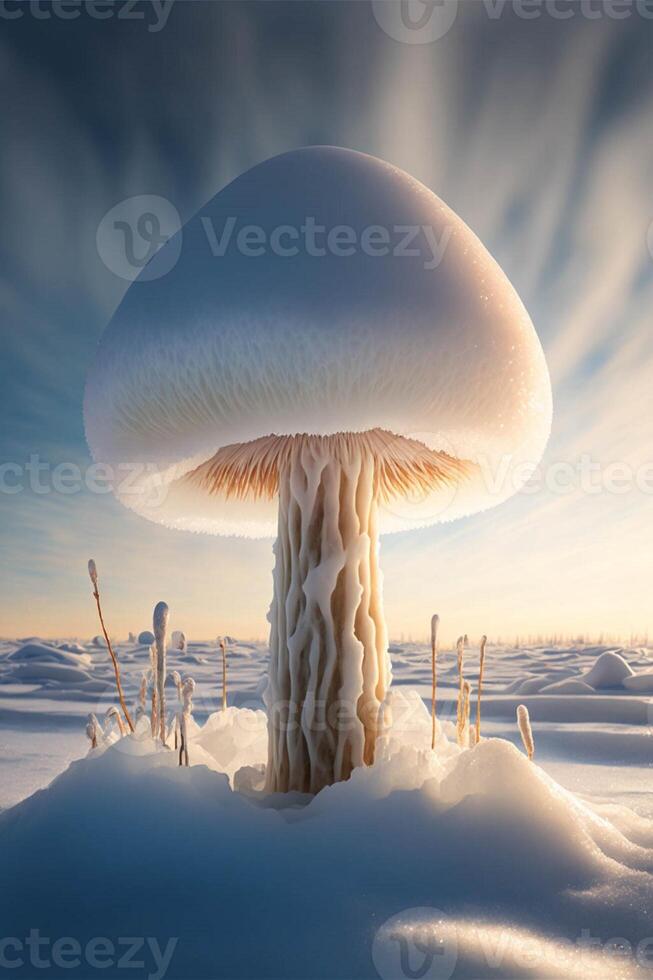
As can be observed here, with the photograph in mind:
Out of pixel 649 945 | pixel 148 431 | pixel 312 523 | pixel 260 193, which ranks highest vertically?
pixel 260 193

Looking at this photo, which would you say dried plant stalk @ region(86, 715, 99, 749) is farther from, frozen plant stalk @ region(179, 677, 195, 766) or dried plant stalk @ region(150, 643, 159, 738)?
frozen plant stalk @ region(179, 677, 195, 766)

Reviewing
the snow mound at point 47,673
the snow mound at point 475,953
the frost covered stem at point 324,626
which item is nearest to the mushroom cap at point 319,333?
the frost covered stem at point 324,626

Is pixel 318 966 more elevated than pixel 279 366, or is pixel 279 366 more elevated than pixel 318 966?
pixel 279 366

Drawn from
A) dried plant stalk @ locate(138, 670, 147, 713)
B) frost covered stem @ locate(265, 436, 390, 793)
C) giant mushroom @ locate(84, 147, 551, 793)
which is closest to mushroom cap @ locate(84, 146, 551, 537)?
giant mushroom @ locate(84, 147, 551, 793)

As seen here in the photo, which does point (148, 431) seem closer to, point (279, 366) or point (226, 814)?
point (279, 366)

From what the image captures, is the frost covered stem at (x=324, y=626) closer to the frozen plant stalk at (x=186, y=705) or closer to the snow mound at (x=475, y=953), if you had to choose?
the frozen plant stalk at (x=186, y=705)

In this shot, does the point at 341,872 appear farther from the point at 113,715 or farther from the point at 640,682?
the point at 640,682

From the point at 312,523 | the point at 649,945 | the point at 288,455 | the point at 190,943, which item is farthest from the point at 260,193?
the point at 649,945
